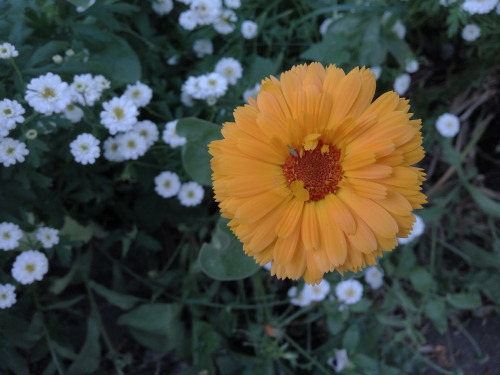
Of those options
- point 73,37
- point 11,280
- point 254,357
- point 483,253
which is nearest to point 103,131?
point 73,37

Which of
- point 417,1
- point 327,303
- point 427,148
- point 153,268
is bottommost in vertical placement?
point 327,303

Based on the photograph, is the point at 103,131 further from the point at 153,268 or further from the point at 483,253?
the point at 483,253

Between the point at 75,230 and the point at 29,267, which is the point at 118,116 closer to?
the point at 29,267

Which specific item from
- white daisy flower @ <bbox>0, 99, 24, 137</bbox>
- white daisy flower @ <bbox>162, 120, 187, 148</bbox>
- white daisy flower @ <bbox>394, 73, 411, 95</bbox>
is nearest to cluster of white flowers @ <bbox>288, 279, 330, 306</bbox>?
white daisy flower @ <bbox>162, 120, 187, 148</bbox>

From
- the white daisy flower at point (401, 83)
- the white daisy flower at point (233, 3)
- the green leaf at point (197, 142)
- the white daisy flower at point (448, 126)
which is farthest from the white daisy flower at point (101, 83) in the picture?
the white daisy flower at point (448, 126)

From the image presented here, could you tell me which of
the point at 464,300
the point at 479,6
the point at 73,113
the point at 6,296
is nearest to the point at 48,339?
the point at 6,296

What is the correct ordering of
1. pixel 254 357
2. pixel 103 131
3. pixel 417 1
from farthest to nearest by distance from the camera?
pixel 254 357 → pixel 417 1 → pixel 103 131
